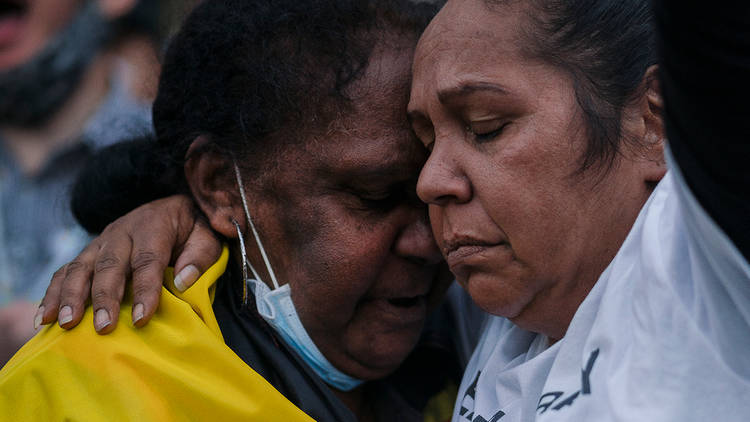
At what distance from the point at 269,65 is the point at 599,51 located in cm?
89

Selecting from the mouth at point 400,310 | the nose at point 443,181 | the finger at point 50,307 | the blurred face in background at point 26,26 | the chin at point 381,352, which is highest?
the nose at point 443,181

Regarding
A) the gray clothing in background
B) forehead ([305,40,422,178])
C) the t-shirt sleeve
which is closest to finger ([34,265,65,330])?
forehead ([305,40,422,178])

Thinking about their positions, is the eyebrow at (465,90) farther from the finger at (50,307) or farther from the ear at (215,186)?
the finger at (50,307)

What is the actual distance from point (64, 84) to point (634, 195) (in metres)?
4.99

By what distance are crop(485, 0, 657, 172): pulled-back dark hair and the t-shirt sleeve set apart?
493mm

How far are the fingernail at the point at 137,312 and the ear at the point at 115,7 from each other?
4592mm

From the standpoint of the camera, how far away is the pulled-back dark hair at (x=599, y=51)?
1.65m

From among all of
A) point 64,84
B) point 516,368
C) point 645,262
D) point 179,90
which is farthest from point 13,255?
point 645,262

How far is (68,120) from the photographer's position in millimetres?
5816

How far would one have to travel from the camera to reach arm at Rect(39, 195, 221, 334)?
6.35 feet

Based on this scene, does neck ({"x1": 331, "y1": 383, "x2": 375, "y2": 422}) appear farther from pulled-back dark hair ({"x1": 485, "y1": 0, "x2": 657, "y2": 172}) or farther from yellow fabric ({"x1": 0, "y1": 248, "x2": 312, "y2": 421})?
pulled-back dark hair ({"x1": 485, "y1": 0, "x2": 657, "y2": 172})

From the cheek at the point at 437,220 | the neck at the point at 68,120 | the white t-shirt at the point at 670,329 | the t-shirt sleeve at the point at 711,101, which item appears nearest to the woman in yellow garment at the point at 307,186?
the cheek at the point at 437,220

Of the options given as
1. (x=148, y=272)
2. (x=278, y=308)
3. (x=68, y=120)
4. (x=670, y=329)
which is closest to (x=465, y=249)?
(x=670, y=329)

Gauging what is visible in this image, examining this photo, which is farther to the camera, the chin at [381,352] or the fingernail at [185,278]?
the chin at [381,352]
